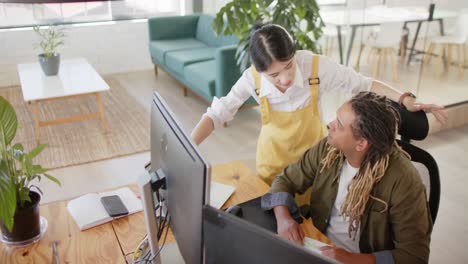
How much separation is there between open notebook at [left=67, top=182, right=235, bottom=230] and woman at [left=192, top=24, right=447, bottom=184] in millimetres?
229

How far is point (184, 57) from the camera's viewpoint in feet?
16.3

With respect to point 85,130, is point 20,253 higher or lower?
higher

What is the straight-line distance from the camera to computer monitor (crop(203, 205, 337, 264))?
0.75 metres

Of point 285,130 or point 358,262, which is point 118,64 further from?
point 358,262

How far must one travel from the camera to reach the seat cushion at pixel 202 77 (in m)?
4.30

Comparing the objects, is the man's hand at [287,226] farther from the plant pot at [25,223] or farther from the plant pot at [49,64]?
the plant pot at [49,64]

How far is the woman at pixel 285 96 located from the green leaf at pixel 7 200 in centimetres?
71

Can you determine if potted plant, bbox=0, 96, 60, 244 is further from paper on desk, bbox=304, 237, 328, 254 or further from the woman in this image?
paper on desk, bbox=304, 237, 328, 254

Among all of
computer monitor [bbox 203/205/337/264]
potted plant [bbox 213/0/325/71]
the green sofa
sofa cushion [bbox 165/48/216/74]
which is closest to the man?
computer monitor [bbox 203/205/337/264]

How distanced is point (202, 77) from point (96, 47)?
225 centimetres

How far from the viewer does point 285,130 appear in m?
1.96

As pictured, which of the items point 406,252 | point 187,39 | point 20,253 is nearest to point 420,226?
point 406,252

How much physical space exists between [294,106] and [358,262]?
2.51ft

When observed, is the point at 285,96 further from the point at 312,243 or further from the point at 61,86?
the point at 61,86
